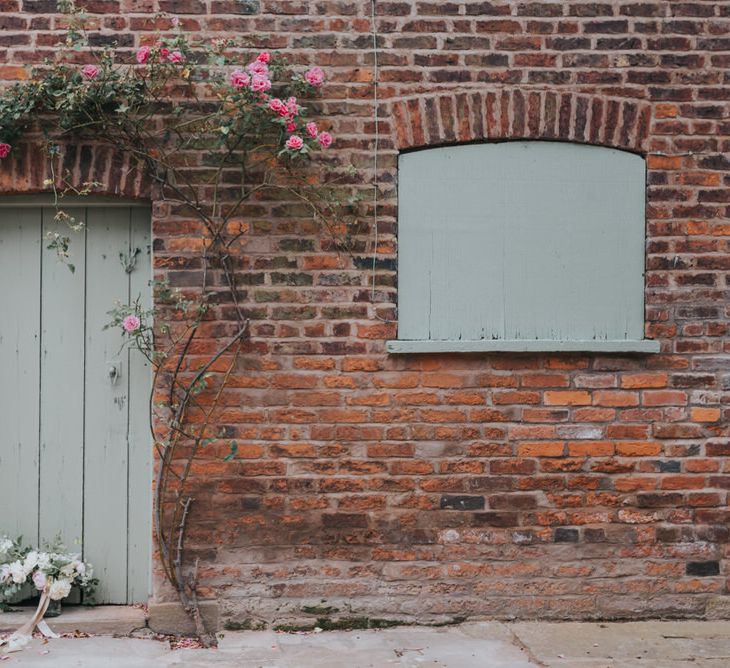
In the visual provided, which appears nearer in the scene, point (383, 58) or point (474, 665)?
point (474, 665)

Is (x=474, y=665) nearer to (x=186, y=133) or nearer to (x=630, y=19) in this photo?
(x=186, y=133)

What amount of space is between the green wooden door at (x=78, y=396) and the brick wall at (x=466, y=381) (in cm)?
33

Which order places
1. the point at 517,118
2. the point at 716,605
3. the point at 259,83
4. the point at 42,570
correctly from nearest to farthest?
1. the point at 259,83
2. the point at 42,570
3. the point at 517,118
4. the point at 716,605

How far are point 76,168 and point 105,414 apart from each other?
4.29 ft

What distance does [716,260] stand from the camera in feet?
16.0

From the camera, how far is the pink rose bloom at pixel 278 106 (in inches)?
177

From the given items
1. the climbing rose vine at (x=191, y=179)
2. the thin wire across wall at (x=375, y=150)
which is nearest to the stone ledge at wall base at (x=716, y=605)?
the thin wire across wall at (x=375, y=150)

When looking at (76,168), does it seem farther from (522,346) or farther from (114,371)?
(522,346)

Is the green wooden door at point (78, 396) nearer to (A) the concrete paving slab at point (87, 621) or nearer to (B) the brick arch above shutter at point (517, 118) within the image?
(A) the concrete paving slab at point (87, 621)

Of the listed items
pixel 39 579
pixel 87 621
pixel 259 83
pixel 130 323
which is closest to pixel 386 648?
pixel 87 621

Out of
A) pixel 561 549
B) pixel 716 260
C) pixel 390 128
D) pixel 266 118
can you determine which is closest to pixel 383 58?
pixel 390 128

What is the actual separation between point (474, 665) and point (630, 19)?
11.0 feet

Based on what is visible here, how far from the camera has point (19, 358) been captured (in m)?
4.93

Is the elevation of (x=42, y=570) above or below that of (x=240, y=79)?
below
